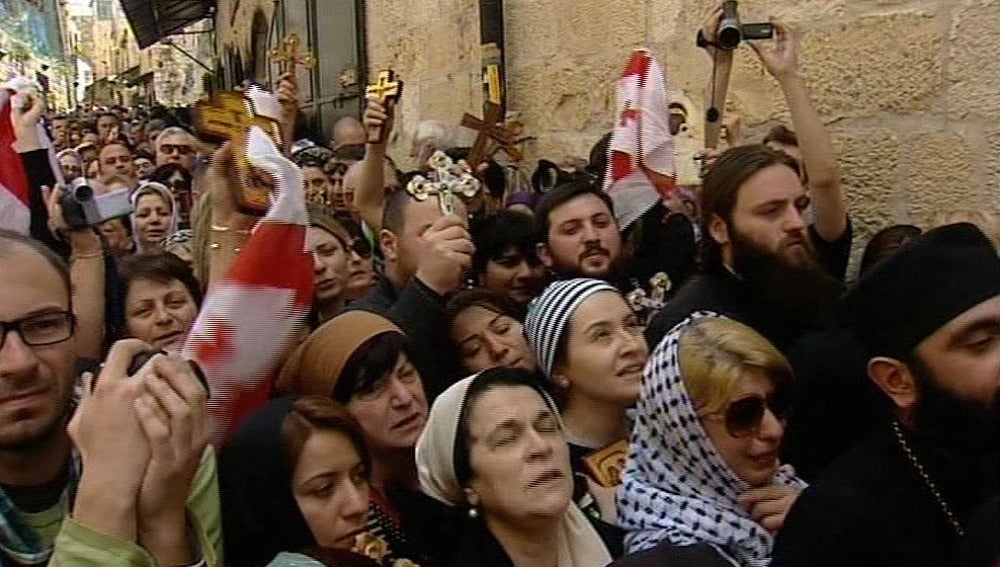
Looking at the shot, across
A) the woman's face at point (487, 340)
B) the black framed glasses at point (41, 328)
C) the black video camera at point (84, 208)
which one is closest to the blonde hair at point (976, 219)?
the woman's face at point (487, 340)

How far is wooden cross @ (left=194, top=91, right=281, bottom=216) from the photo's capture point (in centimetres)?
269

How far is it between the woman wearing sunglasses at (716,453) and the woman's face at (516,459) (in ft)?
0.56

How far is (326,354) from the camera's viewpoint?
8.21 feet

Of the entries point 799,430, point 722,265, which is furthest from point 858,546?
point 722,265

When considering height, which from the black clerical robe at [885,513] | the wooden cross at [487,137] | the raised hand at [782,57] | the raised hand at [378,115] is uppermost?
the raised hand at [782,57]

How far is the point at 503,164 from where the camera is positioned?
19.5 feet

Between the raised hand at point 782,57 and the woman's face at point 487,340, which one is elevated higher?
the raised hand at point 782,57

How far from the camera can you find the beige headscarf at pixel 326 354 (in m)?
2.47

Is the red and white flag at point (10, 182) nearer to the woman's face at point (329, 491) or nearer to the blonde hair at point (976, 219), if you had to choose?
the woman's face at point (329, 491)

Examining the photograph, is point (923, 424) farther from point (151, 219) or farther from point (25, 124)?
point (151, 219)

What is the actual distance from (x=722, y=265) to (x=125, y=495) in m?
1.82

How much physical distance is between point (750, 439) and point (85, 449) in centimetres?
118

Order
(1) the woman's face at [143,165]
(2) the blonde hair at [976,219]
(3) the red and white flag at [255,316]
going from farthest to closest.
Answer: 1. (1) the woman's face at [143,165]
2. (2) the blonde hair at [976,219]
3. (3) the red and white flag at [255,316]

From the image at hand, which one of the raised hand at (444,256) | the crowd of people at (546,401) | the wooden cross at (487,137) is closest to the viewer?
the crowd of people at (546,401)
